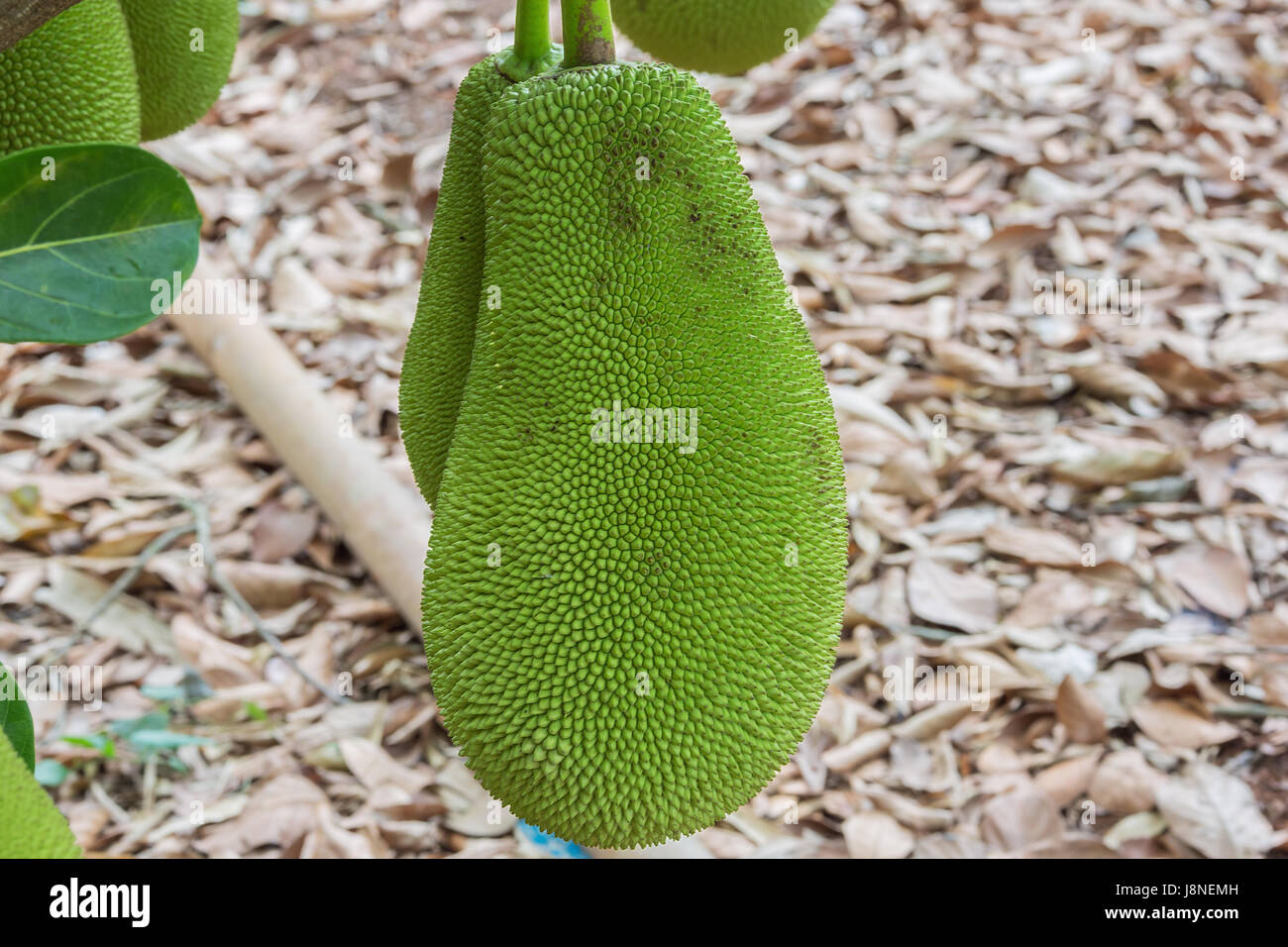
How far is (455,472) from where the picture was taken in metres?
0.57

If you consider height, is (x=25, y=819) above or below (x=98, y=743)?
above

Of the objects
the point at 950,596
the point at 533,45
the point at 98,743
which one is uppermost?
the point at 533,45

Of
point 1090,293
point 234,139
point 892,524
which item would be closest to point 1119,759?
point 892,524

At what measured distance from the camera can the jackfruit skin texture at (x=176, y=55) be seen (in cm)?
83

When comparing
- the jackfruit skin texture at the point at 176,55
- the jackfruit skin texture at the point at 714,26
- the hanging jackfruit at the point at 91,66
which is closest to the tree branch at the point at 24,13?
the hanging jackfruit at the point at 91,66

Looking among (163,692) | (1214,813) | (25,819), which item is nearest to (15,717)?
(25,819)

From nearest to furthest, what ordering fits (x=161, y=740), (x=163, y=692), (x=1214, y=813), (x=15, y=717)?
(x=15, y=717) → (x=1214, y=813) → (x=161, y=740) → (x=163, y=692)

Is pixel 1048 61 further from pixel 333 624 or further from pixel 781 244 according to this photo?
pixel 333 624

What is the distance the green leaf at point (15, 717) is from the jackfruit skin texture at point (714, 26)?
59 cm

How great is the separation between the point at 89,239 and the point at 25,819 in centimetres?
22

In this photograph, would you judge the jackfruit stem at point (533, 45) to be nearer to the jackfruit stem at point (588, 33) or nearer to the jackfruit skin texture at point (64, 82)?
the jackfruit stem at point (588, 33)

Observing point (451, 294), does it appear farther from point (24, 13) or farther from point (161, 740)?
point (161, 740)

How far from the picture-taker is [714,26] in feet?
2.88

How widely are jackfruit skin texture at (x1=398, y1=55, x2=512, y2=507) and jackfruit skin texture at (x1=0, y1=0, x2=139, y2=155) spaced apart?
208mm
